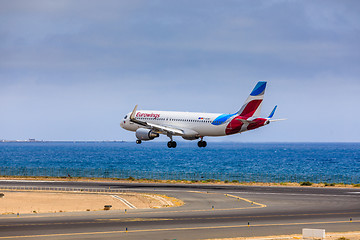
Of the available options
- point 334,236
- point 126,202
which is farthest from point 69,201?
point 334,236

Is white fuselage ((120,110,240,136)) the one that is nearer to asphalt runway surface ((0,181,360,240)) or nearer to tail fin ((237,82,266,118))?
tail fin ((237,82,266,118))

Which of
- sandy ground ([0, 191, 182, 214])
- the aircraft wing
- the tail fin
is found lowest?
sandy ground ([0, 191, 182, 214])

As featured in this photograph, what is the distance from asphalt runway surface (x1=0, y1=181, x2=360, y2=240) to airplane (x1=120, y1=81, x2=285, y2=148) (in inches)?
487

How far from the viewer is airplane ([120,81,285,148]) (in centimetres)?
8375

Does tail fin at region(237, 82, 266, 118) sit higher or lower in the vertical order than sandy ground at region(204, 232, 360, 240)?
higher

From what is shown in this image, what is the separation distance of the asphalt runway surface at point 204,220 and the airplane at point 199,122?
1237 cm

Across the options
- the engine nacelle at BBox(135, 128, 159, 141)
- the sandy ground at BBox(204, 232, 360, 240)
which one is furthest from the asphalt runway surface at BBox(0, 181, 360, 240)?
the engine nacelle at BBox(135, 128, 159, 141)

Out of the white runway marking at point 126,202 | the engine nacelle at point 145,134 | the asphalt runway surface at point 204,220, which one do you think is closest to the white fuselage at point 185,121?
the engine nacelle at point 145,134

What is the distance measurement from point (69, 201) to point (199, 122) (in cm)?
2322

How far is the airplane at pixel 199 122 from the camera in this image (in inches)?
3297

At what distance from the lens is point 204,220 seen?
52.3 meters

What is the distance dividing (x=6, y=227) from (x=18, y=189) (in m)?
45.9

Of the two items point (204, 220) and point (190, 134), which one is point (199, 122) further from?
point (204, 220)

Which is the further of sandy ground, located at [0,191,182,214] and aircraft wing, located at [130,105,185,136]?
aircraft wing, located at [130,105,185,136]
